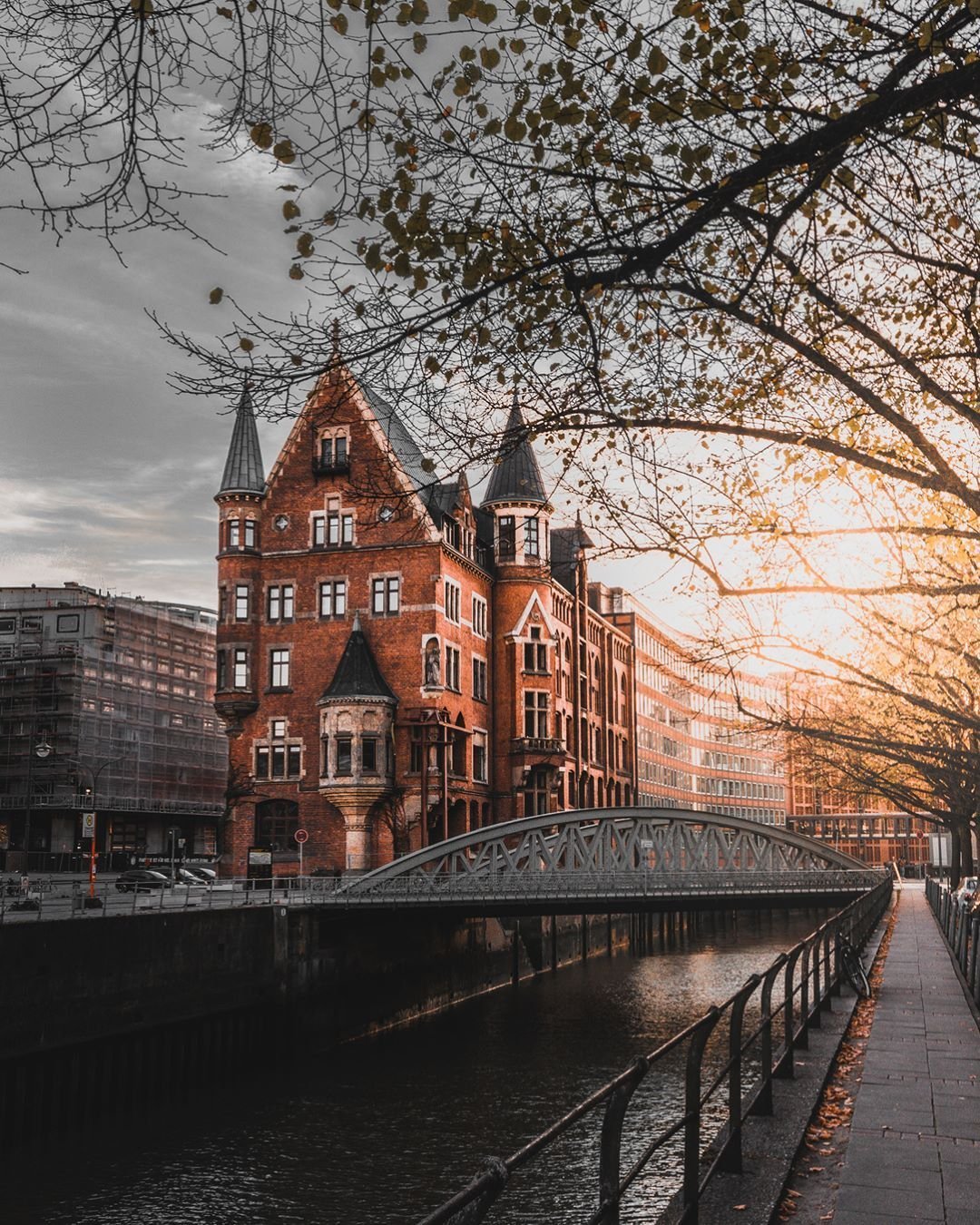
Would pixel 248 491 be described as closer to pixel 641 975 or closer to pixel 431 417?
pixel 641 975

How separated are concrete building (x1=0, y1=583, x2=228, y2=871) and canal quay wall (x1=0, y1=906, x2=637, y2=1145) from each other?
39.7m

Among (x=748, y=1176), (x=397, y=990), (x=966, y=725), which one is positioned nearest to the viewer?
(x=748, y=1176)

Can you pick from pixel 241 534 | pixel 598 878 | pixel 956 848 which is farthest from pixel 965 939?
pixel 956 848

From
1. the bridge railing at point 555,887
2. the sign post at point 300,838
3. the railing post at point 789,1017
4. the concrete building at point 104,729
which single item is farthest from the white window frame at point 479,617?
the railing post at point 789,1017

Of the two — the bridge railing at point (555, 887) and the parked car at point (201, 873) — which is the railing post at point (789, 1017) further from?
the parked car at point (201, 873)

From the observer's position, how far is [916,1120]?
9.45 meters

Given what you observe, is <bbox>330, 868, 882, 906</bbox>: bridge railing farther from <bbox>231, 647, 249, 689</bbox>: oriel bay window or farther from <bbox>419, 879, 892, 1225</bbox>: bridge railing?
<bbox>419, 879, 892, 1225</bbox>: bridge railing

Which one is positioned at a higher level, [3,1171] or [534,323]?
[534,323]

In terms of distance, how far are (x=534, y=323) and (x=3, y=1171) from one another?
18070 mm

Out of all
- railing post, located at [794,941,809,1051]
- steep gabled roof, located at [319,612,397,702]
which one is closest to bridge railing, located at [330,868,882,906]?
steep gabled roof, located at [319,612,397,702]

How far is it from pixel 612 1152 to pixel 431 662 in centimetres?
4455

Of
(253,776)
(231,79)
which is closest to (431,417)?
(231,79)

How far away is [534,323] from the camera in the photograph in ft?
27.7

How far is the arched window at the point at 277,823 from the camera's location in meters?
49.6
